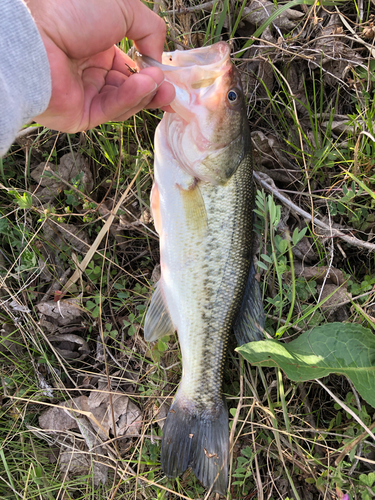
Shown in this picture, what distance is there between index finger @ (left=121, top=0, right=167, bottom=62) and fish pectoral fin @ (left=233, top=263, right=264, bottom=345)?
160 cm

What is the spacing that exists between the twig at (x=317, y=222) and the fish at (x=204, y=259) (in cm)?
38

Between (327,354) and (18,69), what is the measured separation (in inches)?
93.4

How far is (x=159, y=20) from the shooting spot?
2.02 m

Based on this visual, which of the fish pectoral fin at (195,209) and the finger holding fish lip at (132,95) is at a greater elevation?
the finger holding fish lip at (132,95)

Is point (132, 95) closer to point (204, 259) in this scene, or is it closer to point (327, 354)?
point (204, 259)

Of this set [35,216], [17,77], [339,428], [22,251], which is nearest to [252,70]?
[17,77]

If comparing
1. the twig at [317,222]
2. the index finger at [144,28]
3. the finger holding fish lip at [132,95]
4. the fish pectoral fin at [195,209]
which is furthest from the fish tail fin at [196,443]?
the index finger at [144,28]

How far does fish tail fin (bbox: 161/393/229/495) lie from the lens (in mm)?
2273

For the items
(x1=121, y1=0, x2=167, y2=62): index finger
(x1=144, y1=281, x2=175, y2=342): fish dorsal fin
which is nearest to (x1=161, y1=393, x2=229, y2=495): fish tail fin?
(x1=144, y1=281, x2=175, y2=342): fish dorsal fin

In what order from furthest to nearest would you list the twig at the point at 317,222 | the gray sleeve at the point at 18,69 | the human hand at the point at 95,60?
the twig at the point at 317,222, the human hand at the point at 95,60, the gray sleeve at the point at 18,69

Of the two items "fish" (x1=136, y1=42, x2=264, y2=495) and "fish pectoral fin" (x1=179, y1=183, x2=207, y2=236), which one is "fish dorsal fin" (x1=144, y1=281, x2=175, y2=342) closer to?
"fish" (x1=136, y1=42, x2=264, y2=495)

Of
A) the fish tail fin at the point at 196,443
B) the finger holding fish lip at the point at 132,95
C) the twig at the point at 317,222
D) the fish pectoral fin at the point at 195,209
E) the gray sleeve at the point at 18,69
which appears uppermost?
the gray sleeve at the point at 18,69

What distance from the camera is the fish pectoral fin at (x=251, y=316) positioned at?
94.6 inches

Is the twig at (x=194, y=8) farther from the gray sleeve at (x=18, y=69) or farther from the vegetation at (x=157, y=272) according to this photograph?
the gray sleeve at (x=18, y=69)
